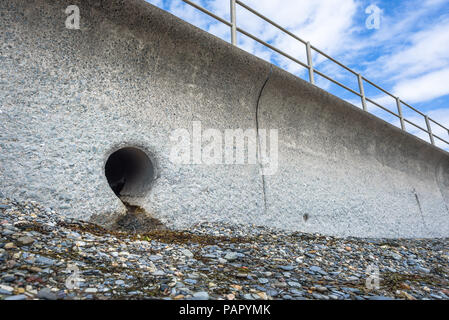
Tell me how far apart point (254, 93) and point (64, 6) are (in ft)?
12.1

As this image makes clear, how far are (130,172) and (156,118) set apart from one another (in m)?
1.16

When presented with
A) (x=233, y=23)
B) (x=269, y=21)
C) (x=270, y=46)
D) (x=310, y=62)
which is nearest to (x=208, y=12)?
(x=233, y=23)

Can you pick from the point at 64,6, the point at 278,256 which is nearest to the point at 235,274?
the point at 278,256

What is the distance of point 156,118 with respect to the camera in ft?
16.1

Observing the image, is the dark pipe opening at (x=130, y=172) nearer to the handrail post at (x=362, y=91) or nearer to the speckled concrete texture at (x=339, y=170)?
the speckled concrete texture at (x=339, y=170)

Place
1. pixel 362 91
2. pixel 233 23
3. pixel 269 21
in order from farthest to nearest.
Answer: pixel 362 91, pixel 269 21, pixel 233 23

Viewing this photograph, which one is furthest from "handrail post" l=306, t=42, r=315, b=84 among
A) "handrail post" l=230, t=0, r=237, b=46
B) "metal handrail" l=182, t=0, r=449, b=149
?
"handrail post" l=230, t=0, r=237, b=46

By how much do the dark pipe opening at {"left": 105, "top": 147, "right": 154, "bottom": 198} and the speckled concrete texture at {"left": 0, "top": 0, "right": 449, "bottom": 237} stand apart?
0.66ft

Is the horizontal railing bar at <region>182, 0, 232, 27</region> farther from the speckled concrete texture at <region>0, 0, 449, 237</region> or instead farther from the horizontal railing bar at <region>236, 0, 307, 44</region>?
the horizontal railing bar at <region>236, 0, 307, 44</region>

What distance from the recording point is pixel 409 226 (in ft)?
30.9

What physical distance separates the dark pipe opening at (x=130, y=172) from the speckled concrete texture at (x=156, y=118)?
0.20 meters

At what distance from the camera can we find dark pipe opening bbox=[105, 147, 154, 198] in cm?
479

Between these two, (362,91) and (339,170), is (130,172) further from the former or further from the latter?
(362,91)
